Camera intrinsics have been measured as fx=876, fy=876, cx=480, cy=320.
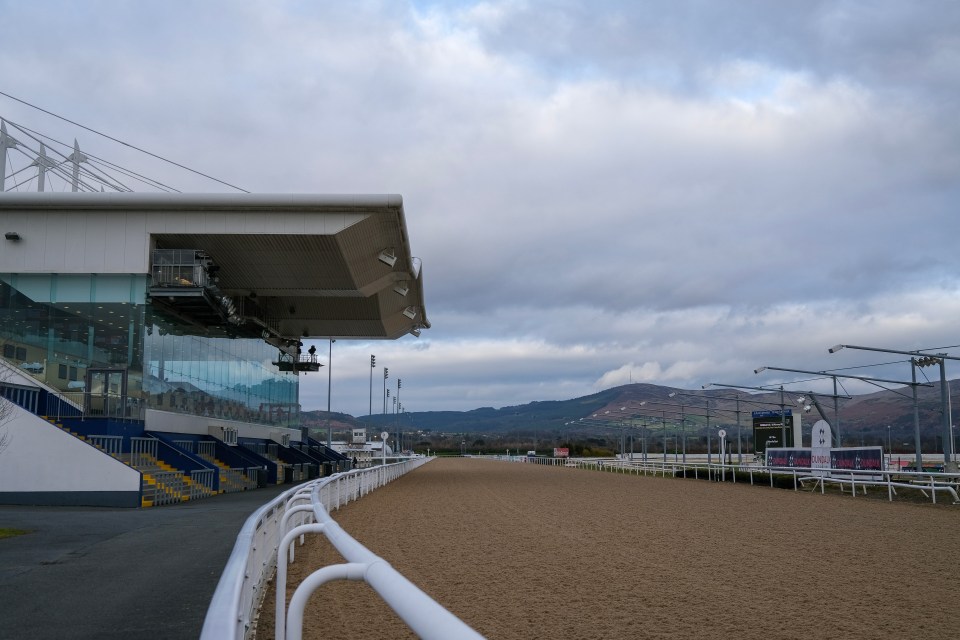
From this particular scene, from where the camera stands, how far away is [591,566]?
1123cm

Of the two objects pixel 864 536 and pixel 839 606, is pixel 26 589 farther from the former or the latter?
pixel 864 536

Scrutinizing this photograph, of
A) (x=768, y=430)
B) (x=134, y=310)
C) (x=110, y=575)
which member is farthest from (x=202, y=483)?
(x=768, y=430)

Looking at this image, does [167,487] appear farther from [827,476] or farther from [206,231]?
[827,476]

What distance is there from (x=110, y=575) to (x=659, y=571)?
22.2 feet

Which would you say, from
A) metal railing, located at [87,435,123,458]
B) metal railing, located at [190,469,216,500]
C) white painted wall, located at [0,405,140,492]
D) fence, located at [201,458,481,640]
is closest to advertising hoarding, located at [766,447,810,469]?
metal railing, located at [190,469,216,500]

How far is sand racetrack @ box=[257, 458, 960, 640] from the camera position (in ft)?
25.1

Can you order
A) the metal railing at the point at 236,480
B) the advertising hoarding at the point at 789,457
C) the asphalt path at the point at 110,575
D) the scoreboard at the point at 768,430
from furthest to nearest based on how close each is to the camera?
the scoreboard at the point at 768,430, the metal railing at the point at 236,480, the advertising hoarding at the point at 789,457, the asphalt path at the point at 110,575

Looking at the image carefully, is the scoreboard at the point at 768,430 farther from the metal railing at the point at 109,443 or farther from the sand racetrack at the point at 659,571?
the metal railing at the point at 109,443

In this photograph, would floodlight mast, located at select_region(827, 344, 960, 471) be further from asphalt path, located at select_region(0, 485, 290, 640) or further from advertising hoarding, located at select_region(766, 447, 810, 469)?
asphalt path, located at select_region(0, 485, 290, 640)

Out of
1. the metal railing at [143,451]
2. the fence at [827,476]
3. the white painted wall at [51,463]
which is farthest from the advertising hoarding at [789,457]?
the white painted wall at [51,463]

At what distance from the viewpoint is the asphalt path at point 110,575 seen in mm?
7773

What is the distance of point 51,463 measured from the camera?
2483cm

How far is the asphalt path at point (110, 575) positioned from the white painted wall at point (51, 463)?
4785 mm

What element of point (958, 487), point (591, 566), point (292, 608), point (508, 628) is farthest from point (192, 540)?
point (958, 487)
